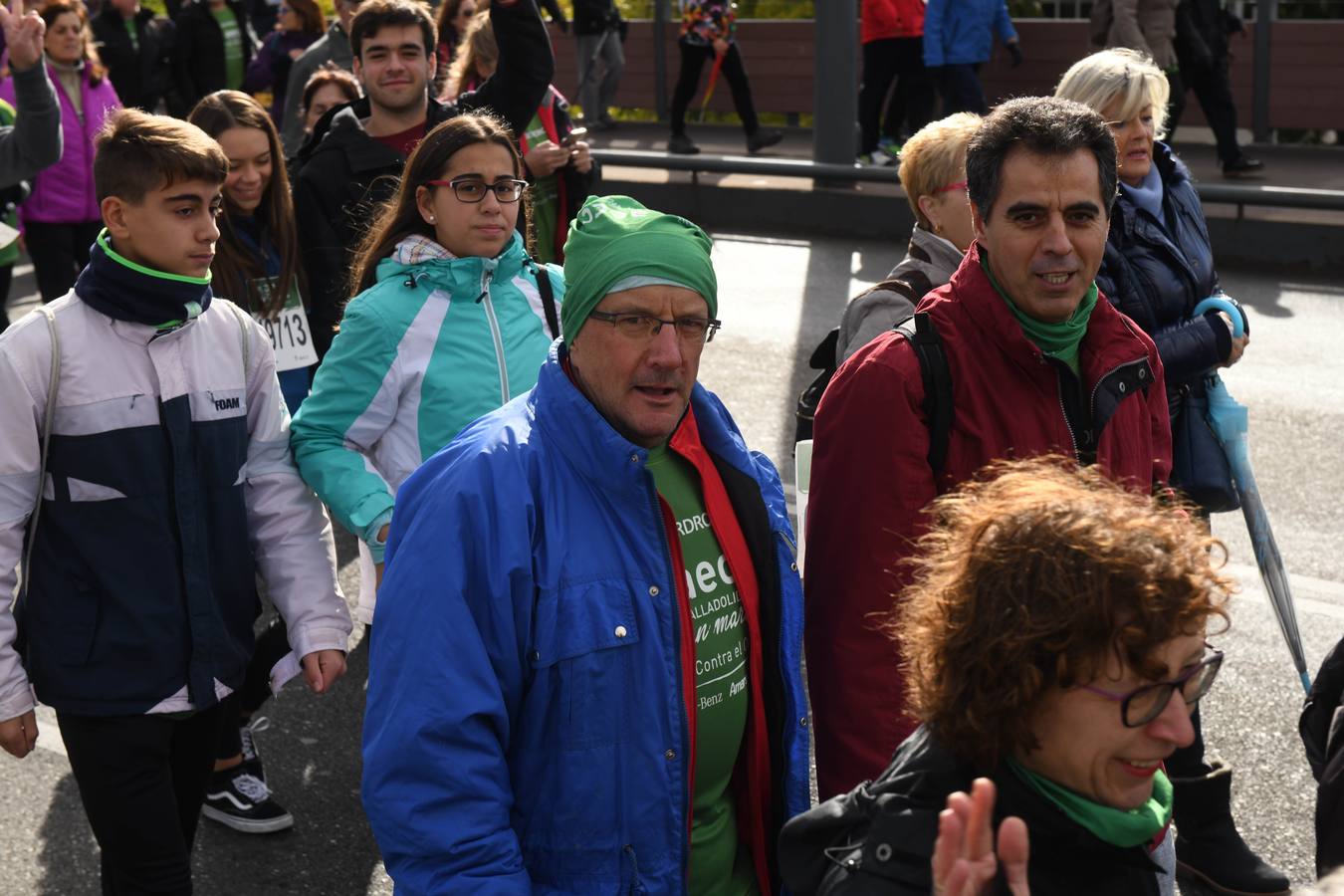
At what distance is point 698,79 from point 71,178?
680 cm

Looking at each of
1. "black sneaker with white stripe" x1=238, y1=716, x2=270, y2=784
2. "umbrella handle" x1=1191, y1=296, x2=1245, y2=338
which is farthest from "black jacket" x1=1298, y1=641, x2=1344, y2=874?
"black sneaker with white stripe" x1=238, y1=716, x2=270, y2=784

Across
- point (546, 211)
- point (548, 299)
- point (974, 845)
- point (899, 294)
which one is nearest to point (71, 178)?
point (546, 211)

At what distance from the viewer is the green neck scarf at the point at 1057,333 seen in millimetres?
3168

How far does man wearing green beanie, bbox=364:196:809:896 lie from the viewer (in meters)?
2.47

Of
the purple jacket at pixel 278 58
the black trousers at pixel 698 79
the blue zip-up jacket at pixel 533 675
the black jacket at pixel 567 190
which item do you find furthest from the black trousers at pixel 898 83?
the blue zip-up jacket at pixel 533 675

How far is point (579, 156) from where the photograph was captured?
266 inches

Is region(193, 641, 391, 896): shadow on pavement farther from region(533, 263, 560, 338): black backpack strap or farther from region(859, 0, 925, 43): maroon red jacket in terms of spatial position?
region(859, 0, 925, 43): maroon red jacket

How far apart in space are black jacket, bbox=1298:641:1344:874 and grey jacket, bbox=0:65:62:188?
176 inches

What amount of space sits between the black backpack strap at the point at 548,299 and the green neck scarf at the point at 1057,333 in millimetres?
1413

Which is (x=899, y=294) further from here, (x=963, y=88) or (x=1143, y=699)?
(x=963, y=88)

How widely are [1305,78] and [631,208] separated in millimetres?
13015

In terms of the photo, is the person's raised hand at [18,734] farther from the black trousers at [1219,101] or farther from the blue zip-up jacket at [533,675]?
the black trousers at [1219,101]

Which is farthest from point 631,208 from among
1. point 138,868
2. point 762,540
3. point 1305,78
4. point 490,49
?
point 1305,78

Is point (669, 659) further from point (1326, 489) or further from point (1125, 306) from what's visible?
point (1326, 489)
